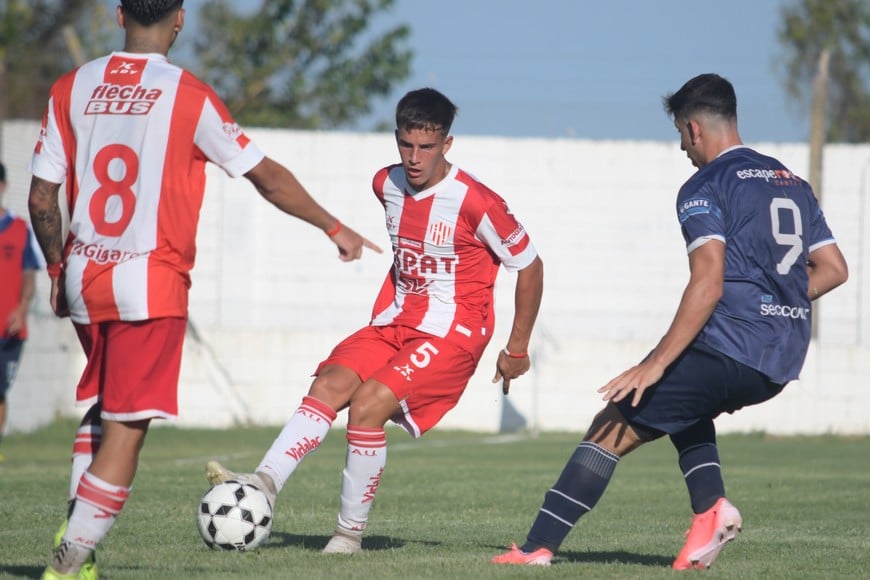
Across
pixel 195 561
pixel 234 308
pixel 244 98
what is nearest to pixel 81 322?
pixel 195 561

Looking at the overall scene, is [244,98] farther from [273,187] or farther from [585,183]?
[273,187]

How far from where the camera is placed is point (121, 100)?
521 cm

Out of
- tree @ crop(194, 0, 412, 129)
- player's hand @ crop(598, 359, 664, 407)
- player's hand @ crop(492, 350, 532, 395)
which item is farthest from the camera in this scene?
tree @ crop(194, 0, 412, 129)

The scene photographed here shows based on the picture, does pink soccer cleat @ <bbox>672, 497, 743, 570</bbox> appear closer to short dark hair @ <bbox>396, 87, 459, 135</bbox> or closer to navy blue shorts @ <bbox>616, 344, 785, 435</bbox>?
navy blue shorts @ <bbox>616, 344, 785, 435</bbox>

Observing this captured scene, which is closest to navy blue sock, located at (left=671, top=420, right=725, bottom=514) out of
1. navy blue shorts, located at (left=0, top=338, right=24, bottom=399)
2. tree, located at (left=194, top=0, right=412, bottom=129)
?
navy blue shorts, located at (left=0, top=338, right=24, bottom=399)

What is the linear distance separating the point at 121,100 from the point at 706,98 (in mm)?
2552

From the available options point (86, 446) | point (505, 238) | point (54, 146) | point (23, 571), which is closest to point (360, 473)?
point (505, 238)

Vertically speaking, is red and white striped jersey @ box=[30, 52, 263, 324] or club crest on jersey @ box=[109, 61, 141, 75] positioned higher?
club crest on jersey @ box=[109, 61, 141, 75]

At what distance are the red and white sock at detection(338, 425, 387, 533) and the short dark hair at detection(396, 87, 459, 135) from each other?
1525mm

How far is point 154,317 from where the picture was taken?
17.0ft

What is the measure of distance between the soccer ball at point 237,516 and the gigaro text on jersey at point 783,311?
238 cm

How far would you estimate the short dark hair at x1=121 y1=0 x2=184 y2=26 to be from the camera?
522 centimetres

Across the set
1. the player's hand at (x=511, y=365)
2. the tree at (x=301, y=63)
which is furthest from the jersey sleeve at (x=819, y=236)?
the tree at (x=301, y=63)

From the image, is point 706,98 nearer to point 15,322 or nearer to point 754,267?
point 754,267
